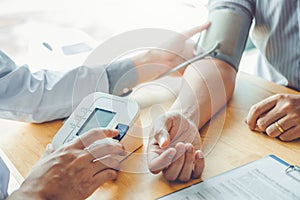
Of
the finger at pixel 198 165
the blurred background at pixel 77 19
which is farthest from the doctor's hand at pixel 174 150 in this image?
the blurred background at pixel 77 19

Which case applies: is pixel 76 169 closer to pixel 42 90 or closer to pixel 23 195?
pixel 23 195

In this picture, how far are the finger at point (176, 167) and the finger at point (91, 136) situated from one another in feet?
0.39

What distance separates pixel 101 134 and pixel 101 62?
0.87ft

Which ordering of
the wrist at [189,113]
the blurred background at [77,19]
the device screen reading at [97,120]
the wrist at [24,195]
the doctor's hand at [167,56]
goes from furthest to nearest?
1. the blurred background at [77,19]
2. the doctor's hand at [167,56]
3. the wrist at [189,113]
4. the device screen reading at [97,120]
5. the wrist at [24,195]

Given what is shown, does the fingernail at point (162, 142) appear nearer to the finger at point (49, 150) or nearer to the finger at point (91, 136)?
the finger at point (91, 136)

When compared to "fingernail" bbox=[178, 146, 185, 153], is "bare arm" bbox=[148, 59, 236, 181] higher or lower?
lower

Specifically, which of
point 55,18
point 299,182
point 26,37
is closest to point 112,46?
point 299,182

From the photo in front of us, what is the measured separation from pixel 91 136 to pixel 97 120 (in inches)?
2.5

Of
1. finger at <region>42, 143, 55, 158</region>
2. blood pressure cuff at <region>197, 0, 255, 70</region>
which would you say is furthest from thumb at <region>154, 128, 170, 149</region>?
blood pressure cuff at <region>197, 0, 255, 70</region>

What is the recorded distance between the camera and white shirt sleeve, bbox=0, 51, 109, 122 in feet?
2.59

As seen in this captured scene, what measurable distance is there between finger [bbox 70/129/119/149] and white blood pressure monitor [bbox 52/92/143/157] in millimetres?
20

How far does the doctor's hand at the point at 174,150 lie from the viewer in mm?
618

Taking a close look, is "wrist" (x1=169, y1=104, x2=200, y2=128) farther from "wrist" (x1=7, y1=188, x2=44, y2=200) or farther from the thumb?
"wrist" (x1=7, y1=188, x2=44, y2=200)

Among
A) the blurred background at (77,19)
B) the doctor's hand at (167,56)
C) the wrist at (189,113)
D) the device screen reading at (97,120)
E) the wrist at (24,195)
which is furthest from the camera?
the blurred background at (77,19)
